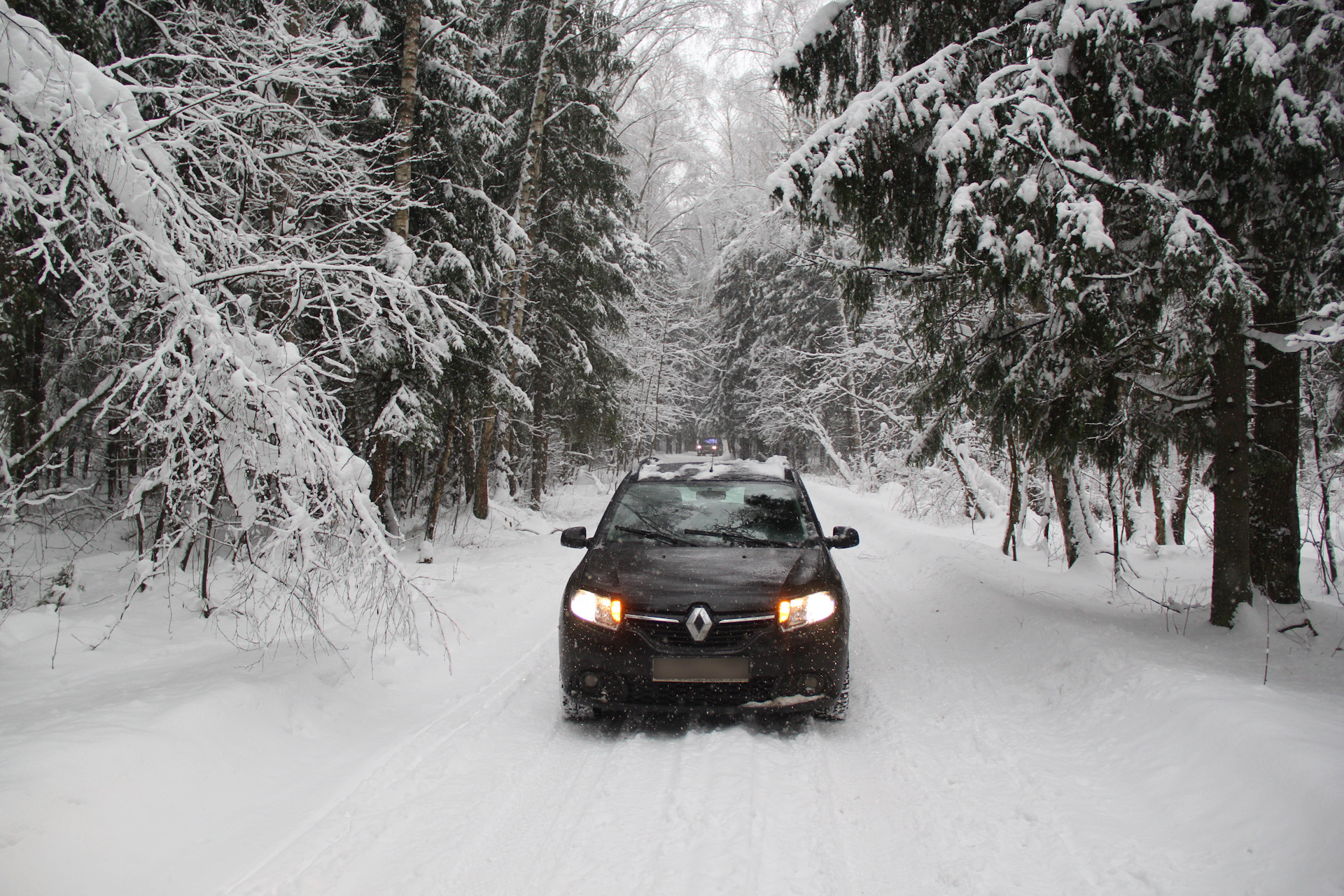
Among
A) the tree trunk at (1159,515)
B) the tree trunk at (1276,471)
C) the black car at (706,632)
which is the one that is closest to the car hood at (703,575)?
the black car at (706,632)

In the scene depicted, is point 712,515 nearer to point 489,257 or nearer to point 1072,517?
point 1072,517

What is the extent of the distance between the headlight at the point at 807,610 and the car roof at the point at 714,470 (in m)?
1.68

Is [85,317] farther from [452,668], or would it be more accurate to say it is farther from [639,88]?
[639,88]

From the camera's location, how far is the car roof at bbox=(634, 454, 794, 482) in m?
5.84

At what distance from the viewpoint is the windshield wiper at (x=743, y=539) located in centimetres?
496

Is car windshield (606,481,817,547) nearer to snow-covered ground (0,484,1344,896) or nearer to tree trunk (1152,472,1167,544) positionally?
snow-covered ground (0,484,1344,896)

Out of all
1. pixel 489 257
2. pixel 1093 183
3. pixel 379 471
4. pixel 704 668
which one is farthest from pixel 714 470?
pixel 489 257

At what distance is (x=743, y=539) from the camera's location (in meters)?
5.04

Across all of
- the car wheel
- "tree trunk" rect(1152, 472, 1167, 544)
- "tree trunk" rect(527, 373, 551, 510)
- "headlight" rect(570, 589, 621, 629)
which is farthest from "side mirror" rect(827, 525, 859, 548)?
"tree trunk" rect(527, 373, 551, 510)

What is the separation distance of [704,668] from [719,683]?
0.41 ft

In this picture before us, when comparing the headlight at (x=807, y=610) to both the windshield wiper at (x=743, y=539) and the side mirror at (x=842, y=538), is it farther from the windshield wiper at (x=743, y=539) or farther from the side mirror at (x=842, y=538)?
the side mirror at (x=842, y=538)

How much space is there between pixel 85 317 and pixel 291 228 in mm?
2347

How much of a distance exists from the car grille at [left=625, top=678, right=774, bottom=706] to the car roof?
214 cm

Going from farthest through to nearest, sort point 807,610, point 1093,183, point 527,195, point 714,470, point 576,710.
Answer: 1. point 527,195
2. point 714,470
3. point 1093,183
4. point 576,710
5. point 807,610
